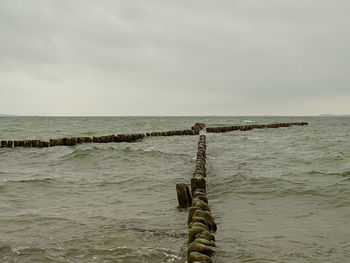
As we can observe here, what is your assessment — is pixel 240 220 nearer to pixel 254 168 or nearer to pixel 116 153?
pixel 254 168

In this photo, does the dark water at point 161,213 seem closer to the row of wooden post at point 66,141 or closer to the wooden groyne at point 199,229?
the wooden groyne at point 199,229

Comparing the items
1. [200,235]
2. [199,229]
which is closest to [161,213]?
[199,229]

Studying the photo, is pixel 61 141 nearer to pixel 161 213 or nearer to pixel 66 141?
pixel 66 141

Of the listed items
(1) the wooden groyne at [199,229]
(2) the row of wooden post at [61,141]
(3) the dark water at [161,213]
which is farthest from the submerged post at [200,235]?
(2) the row of wooden post at [61,141]

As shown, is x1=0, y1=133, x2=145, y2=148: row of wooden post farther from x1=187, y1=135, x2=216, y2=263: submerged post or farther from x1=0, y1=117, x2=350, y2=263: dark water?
x1=187, y1=135, x2=216, y2=263: submerged post

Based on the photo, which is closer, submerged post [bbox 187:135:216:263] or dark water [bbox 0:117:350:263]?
submerged post [bbox 187:135:216:263]

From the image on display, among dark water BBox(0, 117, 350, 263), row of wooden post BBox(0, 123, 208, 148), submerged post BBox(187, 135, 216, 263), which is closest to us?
submerged post BBox(187, 135, 216, 263)

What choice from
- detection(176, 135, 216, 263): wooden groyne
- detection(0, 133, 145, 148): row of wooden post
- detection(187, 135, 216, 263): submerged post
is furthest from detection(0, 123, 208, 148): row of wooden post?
detection(187, 135, 216, 263): submerged post

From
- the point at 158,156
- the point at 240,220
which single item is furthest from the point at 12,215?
the point at 158,156

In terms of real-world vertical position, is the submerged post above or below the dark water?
above

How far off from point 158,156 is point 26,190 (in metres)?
8.50

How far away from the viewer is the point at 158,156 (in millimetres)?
17078

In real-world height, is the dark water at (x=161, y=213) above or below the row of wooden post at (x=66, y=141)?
below

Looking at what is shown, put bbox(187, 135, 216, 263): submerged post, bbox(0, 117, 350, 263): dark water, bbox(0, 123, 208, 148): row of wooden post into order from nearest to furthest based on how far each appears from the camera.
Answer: bbox(187, 135, 216, 263): submerged post → bbox(0, 117, 350, 263): dark water → bbox(0, 123, 208, 148): row of wooden post
